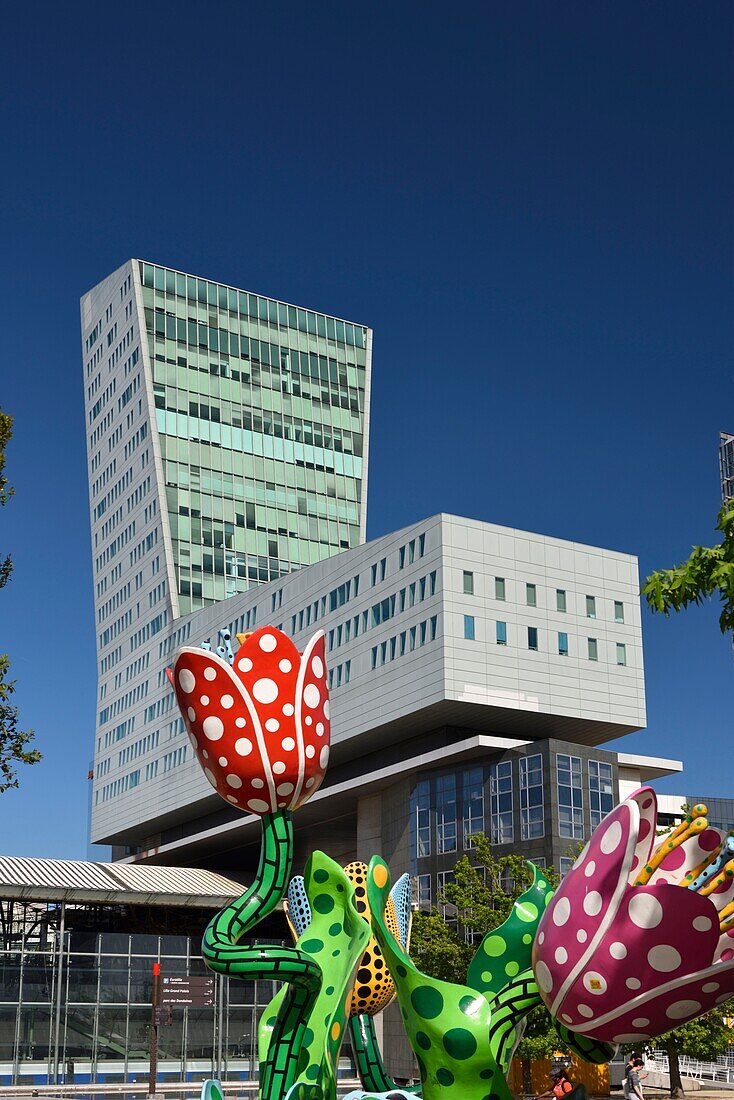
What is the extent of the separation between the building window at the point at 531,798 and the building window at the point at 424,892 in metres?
5.34

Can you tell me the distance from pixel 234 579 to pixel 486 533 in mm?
32019

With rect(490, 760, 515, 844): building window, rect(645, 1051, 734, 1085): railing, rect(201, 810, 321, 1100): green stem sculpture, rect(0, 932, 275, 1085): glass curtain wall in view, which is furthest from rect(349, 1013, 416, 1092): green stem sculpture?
rect(0, 932, 275, 1085): glass curtain wall

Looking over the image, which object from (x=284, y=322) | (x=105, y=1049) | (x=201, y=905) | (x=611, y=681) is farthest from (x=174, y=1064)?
(x=284, y=322)

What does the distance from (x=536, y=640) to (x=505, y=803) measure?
7143 mm

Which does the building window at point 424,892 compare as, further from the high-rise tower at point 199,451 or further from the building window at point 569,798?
the high-rise tower at point 199,451

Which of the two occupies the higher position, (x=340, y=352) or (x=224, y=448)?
(x=340, y=352)

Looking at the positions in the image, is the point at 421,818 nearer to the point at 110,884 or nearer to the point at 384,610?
the point at 384,610

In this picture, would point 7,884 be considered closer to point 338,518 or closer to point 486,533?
point 486,533

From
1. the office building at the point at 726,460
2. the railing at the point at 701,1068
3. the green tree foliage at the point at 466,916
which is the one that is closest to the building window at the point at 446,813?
the green tree foliage at the point at 466,916

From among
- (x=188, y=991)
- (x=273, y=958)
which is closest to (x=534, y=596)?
(x=188, y=991)

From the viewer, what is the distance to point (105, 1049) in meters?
49.1

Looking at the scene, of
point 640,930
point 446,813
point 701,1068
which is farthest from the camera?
point 446,813

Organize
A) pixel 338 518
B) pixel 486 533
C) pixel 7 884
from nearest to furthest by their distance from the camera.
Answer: pixel 486 533
pixel 7 884
pixel 338 518

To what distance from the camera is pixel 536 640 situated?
52625 millimetres
